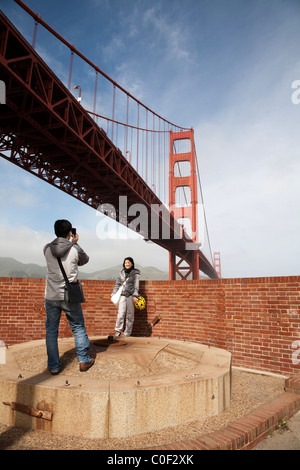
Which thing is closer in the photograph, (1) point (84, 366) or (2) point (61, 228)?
(1) point (84, 366)

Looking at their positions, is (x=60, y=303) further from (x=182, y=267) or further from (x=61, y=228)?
(x=182, y=267)

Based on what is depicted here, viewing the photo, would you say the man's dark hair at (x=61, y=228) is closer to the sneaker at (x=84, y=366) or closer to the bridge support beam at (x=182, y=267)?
the sneaker at (x=84, y=366)

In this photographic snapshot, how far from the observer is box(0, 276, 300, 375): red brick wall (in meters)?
4.05

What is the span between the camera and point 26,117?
10672mm

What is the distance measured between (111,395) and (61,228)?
1507 millimetres

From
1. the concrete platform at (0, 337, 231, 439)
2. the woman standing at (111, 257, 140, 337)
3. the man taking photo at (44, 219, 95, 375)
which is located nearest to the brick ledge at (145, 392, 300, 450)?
the concrete platform at (0, 337, 231, 439)

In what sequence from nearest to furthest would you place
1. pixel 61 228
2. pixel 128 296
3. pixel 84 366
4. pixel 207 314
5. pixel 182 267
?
pixel 84 366, pixel 61 228, pixel 128 296, pixel 207 314, pixel 182 267

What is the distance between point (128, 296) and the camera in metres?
4.87

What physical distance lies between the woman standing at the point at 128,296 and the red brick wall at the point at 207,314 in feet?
2.41

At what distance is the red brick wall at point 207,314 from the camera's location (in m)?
4.05

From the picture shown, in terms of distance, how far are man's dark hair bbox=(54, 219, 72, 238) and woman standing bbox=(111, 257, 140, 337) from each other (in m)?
2.08

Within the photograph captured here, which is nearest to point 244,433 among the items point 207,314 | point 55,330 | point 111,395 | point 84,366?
point 111,395
